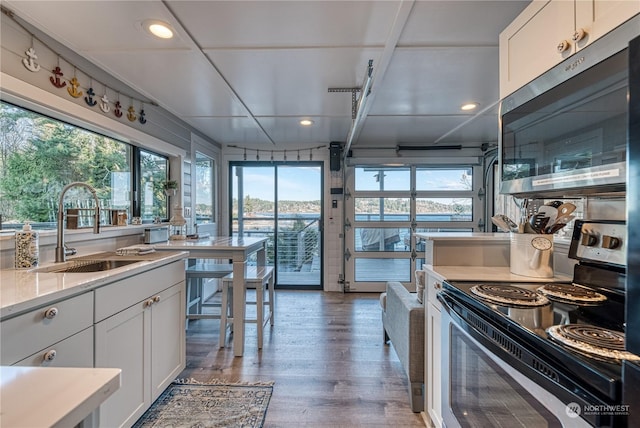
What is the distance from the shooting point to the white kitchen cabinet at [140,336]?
1424 millimetres

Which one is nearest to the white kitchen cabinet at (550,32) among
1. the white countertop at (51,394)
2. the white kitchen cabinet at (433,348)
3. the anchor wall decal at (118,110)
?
the white kitchen cabinet at (433,348)

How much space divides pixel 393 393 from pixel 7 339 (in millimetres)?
2085

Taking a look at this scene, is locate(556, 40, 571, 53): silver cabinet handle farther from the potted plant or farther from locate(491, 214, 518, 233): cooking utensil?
the potted plant

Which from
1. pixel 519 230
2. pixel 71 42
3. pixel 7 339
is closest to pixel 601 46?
pixel 519 230

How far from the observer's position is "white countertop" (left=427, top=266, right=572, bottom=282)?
1.45m

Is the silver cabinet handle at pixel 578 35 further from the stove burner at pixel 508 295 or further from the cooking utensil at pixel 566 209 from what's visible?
the stove burner at pixel 508 295

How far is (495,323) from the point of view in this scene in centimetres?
98

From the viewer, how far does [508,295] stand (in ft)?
3.83

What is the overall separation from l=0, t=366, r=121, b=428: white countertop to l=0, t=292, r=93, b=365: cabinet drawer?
19.8 inches

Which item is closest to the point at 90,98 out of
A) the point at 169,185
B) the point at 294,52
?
the point at 169,185

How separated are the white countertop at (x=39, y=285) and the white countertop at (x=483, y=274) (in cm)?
164

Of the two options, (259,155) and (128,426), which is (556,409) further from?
(259,155)

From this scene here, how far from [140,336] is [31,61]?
1.74m

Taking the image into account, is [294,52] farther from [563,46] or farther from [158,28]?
[563,46]
